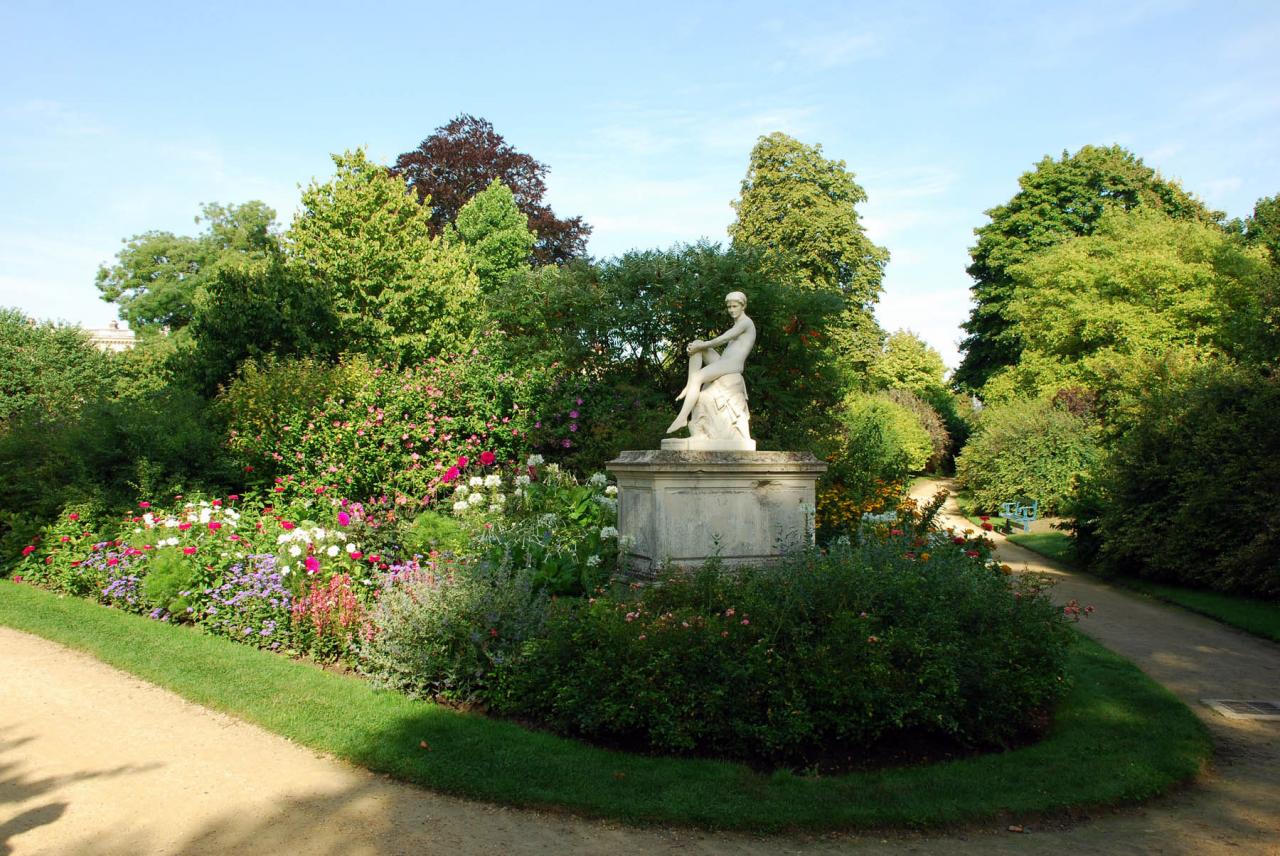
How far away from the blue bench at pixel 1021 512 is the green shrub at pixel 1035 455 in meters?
0.35

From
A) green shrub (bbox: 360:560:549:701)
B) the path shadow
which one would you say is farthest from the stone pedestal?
the path shadow

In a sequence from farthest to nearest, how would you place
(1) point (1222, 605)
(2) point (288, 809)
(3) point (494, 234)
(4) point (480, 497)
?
(3) point (494, 234), (1) point (1222, 605), (4) point (480, 497), (2) point (288, 809)

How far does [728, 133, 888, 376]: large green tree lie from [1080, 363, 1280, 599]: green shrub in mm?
19509

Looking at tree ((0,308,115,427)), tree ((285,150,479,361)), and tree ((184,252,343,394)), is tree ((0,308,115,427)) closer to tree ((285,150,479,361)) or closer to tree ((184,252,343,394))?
tree ((285,150,479,361))

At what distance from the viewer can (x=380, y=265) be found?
23.5m

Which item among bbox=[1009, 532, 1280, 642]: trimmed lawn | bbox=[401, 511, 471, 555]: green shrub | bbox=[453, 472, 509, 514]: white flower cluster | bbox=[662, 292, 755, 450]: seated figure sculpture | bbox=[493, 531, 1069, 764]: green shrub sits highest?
bbox=[662, 292, 755, 450]: seated figure sculpture

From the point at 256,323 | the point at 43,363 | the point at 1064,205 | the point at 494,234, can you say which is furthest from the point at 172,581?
the point at 1064,205

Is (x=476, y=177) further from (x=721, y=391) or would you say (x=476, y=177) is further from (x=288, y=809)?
(x=288, y=809)

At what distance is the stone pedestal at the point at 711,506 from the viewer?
24.7ft

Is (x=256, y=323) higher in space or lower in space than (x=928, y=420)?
higher

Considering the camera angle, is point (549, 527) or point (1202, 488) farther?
point (1202, 488)

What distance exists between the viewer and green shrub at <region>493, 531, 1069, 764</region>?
5.48 metres

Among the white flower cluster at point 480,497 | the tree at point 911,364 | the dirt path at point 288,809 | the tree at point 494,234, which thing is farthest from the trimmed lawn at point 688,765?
the tree at point 911,364

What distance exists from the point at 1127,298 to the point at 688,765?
91.5 feet
